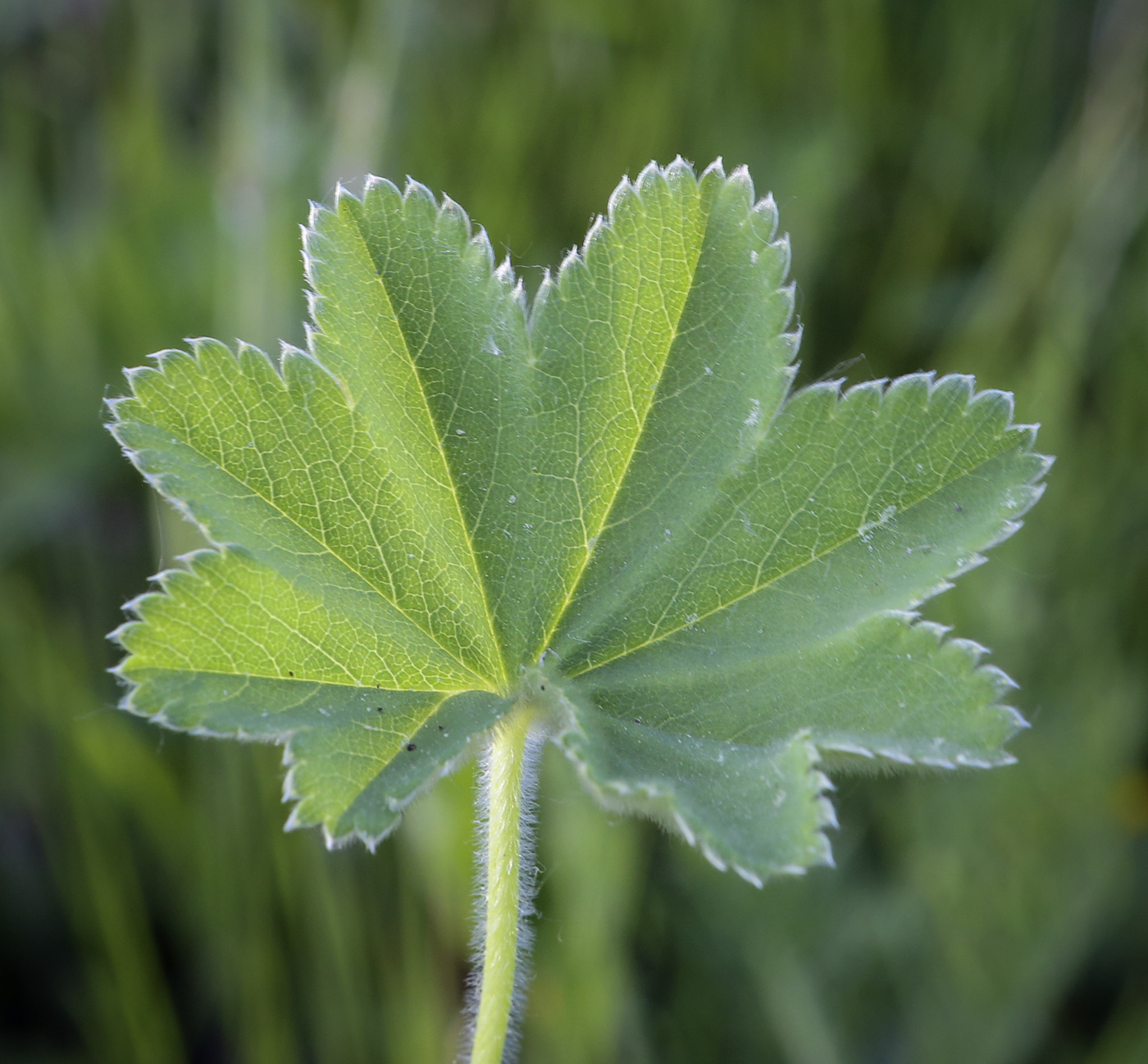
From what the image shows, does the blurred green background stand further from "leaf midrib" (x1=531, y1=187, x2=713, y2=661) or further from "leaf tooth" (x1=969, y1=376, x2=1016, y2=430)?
"leaf tooth" (x1=969, y1=376, x2=1016, y2=430)

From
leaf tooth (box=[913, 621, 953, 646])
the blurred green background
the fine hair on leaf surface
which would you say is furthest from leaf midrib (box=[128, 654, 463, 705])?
the blurred green background

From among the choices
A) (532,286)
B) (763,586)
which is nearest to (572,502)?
(763,586)

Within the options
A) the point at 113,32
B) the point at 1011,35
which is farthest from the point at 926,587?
the point at 113,32

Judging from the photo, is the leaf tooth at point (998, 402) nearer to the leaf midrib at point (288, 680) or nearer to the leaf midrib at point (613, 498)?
the leaf midrib at point (613, 498)

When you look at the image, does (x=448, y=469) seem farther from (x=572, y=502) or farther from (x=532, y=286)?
(x=532, y=286)

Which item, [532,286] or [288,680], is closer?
[288,680]

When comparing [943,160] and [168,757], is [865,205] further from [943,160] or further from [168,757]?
[168,757]

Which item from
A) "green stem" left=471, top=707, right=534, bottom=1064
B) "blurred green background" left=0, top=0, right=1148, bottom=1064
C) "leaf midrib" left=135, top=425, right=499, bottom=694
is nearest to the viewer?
"green stem" left=471, top=707, right=534, bottom=1064
